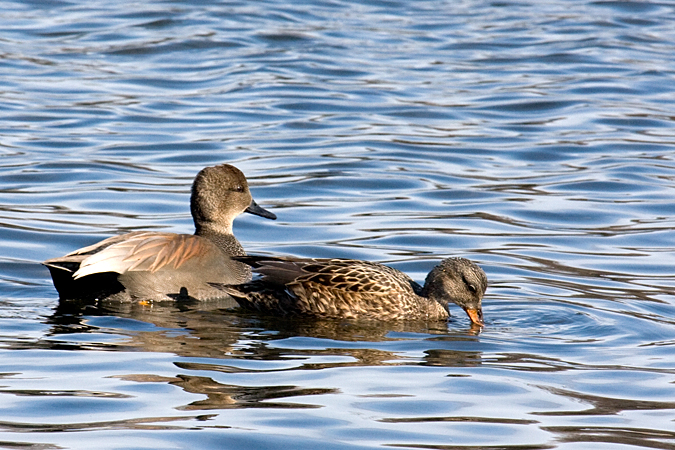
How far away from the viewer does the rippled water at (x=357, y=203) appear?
5809 mm

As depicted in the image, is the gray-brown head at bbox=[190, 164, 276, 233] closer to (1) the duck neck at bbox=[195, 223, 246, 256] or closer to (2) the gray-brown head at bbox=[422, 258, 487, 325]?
(1) the duck neck at bbox=[195, 223, 246, 256]

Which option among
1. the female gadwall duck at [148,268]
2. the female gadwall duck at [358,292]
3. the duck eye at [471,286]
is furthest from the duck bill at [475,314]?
the female gadwall duck at [148,268]

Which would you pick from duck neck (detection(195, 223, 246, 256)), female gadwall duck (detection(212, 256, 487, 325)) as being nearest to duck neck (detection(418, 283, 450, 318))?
female gadwall duck (detection(212, 256, 487, 325))

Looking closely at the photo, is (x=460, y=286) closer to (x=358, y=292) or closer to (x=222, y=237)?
(x=358, y=292)

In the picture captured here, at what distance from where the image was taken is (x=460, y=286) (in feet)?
26.2

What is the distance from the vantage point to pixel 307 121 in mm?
15992

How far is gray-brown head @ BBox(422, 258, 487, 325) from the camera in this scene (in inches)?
313

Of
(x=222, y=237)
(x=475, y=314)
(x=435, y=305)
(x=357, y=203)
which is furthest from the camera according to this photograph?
(x=357, y=203)

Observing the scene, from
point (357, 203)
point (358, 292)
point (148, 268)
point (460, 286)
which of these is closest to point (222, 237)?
point (148, 268)

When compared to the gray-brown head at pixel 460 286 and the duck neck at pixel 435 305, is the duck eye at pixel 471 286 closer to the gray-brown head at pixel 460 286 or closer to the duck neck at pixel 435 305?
the gray-brown head at pixel 460 286

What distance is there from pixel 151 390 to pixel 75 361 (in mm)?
743

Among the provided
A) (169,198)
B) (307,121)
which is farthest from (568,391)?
(307,121)

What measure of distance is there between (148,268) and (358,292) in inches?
57.2

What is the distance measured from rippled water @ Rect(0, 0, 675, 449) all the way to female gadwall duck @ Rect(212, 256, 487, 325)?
139 millimetres
